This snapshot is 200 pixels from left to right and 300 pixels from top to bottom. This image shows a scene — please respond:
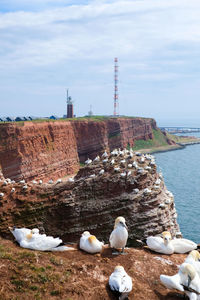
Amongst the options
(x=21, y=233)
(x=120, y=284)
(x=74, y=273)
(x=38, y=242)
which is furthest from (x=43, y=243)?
(x=120, y=284)

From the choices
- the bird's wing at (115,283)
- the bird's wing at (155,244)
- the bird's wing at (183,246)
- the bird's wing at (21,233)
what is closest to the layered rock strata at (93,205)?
the bird's wing at (183,246)

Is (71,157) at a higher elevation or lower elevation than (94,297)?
lower

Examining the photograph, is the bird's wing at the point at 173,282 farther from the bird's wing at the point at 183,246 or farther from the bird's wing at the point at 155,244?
the bird's wing at the point at 183,246

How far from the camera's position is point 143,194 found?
24781mm

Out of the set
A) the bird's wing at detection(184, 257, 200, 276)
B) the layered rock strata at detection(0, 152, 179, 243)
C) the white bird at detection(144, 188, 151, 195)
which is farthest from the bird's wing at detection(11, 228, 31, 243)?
the white bird at detection(144, 188, 151, 195)

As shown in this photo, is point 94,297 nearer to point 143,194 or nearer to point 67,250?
point 67,250

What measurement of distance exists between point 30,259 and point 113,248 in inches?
151

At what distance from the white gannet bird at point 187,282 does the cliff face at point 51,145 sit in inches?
2028

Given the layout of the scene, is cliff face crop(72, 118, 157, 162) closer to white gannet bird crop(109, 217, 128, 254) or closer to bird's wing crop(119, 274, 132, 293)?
white gannet bird crop(109, 217, 128, 254)

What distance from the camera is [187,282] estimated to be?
10773 mm

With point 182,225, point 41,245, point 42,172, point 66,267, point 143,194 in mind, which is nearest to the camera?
point 66,267

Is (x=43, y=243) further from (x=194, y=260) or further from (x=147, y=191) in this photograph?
(x=147, y=191)

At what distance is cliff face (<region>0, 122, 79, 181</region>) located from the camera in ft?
197

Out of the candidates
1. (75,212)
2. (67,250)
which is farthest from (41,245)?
(75,212)
